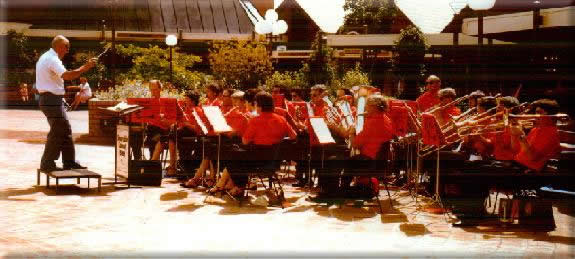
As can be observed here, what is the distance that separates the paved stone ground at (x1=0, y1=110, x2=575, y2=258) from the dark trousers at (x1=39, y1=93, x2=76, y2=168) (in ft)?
1.38

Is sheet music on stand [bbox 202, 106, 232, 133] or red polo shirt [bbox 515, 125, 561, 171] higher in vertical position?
sheet music on stand [bbox 202, 106, 232, 133]

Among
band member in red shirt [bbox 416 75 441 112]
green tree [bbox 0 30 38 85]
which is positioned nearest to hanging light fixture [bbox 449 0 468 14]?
band member in red shirt [bbox 416 75 441 112]

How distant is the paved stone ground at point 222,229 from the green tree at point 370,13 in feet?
88.6

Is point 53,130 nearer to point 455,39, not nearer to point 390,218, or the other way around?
point 390,218

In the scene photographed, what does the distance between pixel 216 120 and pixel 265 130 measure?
618mm

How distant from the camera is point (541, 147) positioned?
22.2ft

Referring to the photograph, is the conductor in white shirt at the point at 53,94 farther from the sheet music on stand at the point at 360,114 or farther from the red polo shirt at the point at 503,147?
the red polo shirt at the point at 503,147

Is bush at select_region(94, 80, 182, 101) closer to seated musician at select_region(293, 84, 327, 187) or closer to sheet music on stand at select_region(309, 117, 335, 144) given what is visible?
seated musician at select_region(293, 84, 327, 187)

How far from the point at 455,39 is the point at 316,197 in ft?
48.2

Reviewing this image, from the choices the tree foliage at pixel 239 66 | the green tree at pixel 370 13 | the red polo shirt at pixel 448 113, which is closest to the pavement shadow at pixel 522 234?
the red polo shirt at pixel 448 113

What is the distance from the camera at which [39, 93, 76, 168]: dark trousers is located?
865 cm

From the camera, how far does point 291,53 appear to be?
35.9 meters

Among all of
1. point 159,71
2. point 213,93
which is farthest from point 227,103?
point 159,71

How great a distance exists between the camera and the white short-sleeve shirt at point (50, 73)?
8.60m
